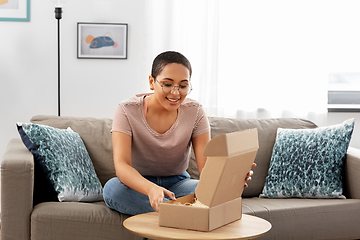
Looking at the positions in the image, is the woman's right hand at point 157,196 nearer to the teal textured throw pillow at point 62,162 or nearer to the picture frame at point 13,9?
the teal textured throw pillow at point 62,162

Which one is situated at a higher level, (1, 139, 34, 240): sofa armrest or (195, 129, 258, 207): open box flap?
(195, 129, 258, 207): open box flap

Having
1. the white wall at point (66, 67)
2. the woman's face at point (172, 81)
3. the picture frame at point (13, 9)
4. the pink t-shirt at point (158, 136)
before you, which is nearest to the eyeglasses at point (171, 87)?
the woman's face at point (172, 81)

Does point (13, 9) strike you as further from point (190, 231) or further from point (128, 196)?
point (190, 231)

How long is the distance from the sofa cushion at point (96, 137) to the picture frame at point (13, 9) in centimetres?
89

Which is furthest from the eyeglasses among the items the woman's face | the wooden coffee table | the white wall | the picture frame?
the picture frame

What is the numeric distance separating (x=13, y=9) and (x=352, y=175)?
93.9 inches

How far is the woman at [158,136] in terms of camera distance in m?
1.60

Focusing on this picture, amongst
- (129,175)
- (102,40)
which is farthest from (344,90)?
(129,175)

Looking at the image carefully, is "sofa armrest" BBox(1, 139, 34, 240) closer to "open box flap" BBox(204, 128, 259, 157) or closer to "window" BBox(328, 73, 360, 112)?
"open box flap" BBox(204, 128, 259, 157)

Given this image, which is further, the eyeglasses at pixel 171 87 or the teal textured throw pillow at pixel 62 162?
the teal textured throw pillow at pixel 62 162

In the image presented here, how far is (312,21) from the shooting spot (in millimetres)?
2873

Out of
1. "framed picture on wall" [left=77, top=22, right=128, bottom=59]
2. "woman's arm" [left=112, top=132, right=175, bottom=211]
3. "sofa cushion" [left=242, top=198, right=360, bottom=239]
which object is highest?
"framed picture on wall" [left=77, top=22, right=128, bottom=59]

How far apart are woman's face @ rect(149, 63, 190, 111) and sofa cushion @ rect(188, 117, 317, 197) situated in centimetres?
73

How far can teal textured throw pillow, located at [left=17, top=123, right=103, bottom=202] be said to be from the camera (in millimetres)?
1824
